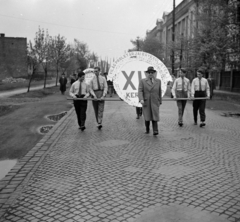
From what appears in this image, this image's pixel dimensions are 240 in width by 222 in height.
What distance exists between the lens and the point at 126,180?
17.9 feet

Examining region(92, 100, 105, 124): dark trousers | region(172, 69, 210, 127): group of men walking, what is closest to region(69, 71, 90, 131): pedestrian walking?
region(92, 100, 105, 124): dark trousers

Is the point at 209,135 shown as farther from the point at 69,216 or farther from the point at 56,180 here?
the point at 69,216

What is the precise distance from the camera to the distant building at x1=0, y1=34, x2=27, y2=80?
65.4 metres

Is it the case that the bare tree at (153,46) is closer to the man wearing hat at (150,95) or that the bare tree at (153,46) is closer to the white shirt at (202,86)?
the white shirt at (202,86)

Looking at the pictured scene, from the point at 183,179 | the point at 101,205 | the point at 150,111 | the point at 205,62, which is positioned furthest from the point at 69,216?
the point at 205,62

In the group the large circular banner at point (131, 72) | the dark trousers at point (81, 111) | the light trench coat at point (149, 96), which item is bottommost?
the dark trousers at point (81, 111)

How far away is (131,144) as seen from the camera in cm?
827

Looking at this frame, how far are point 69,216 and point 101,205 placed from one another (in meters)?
0.48

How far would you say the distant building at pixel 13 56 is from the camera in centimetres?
6538

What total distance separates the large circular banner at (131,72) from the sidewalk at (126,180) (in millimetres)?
1896

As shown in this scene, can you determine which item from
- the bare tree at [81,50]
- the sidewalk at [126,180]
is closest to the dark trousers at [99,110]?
the sidewalk at [126,180]

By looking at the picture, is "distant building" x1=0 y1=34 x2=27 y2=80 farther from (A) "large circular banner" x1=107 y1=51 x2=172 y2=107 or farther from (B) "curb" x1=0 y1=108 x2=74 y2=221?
(B) "curb" x1=0 y1=108 x2=74 y2=221

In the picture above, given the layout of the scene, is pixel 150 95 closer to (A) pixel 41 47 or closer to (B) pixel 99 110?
(B) pixel 99 110

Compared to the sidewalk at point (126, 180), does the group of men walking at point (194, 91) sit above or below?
above
